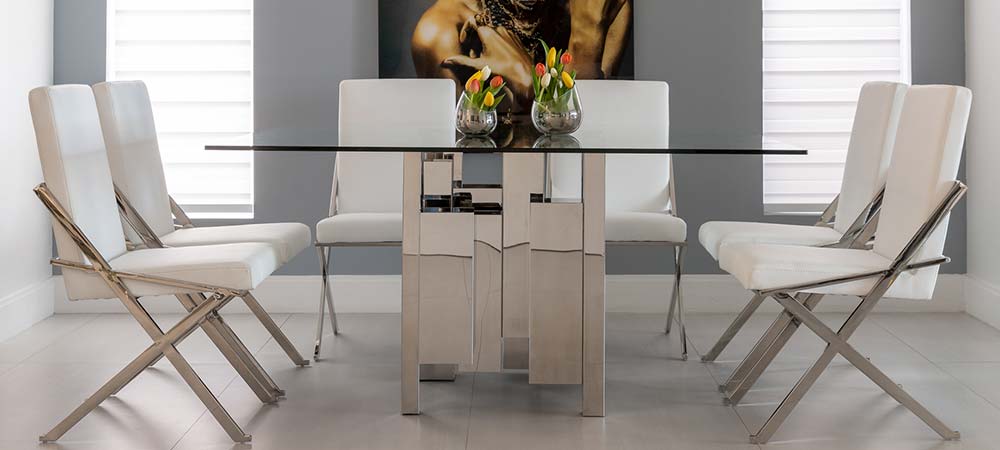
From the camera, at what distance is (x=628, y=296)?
512 centimetres

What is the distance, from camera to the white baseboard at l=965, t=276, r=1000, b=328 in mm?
4793

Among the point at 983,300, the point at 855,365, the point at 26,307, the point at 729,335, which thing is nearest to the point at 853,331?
the point at 855,365

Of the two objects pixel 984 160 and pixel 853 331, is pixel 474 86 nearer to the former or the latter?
pixel 853 331

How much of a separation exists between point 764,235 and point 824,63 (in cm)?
144

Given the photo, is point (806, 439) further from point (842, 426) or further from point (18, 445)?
point (18, 445)

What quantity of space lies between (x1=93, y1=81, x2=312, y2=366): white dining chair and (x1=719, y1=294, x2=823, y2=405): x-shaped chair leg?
152 centimetres

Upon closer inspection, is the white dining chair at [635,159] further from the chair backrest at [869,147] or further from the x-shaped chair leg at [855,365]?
the x-shaped chair leg at [855,365]

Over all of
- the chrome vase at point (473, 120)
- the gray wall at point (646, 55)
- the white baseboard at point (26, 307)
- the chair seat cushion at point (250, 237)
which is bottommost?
the white baseboard at point (26, 307)

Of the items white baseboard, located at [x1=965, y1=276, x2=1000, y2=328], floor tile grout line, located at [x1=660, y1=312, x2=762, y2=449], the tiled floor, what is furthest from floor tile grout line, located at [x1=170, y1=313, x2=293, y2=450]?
white baseboard, located at [x1=965, y1=276, x2=1000, y2=328]

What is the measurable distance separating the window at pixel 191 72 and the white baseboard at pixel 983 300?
3.23 meters

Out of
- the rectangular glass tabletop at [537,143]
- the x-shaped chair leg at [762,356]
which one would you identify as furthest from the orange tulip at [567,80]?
the x-shaped chair leg at [762,356]

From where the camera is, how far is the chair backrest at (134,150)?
3.71 metres

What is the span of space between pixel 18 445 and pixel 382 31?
245cm

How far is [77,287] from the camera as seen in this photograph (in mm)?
3287
